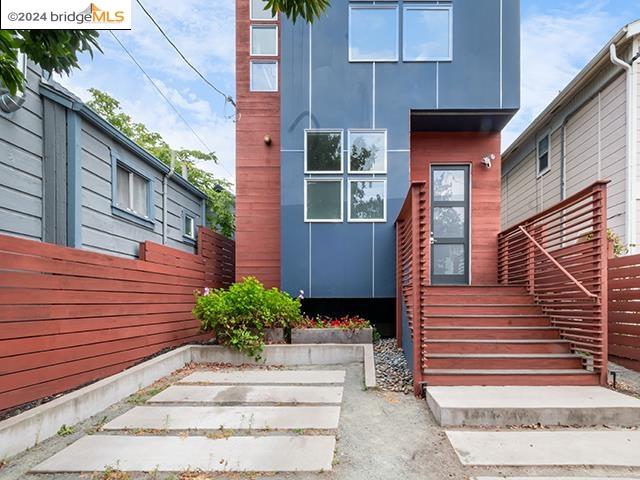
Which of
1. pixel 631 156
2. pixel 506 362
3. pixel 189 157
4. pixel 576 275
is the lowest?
pixel 506 362

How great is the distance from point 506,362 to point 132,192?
5931mm

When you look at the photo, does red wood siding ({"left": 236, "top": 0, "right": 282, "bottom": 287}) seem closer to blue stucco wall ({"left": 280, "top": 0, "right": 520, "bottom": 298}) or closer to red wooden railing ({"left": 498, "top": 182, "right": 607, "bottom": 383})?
blue stucco wall ({"left": 280, "top": 0, "right": 520, "bottom": 298})

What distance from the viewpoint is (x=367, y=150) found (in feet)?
20.1

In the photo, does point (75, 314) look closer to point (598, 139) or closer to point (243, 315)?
point (243, 315)

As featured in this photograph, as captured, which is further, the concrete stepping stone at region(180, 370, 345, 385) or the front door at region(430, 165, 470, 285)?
the front door at region(430, 165, 470, 285)

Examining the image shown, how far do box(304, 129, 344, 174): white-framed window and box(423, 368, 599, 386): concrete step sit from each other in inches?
141

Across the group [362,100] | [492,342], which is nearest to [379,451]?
[492,342]

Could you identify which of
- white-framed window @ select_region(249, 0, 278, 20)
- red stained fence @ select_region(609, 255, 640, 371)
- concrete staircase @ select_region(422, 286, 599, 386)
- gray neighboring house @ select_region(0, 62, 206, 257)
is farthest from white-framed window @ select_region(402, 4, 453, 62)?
gray neighboring house @ select_region(0, 62, 206, 257)

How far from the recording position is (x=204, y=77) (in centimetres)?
780

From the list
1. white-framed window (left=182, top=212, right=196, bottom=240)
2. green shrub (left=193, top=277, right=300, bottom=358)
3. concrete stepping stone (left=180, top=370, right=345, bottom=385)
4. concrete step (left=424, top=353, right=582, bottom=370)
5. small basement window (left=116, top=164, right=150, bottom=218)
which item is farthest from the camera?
white-framed window (left=182, top=212, right=196, bottom=240)

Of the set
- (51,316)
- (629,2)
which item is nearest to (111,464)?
(51,316)

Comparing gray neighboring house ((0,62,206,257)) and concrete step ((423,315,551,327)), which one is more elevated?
gray neighboring house ((0,62,206,257))

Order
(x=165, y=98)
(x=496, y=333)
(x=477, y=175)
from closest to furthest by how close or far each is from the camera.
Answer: (x=496, y=333) → (x=477, y=175) → (x=165, y=98)

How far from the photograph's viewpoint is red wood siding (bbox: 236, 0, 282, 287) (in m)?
6.75
